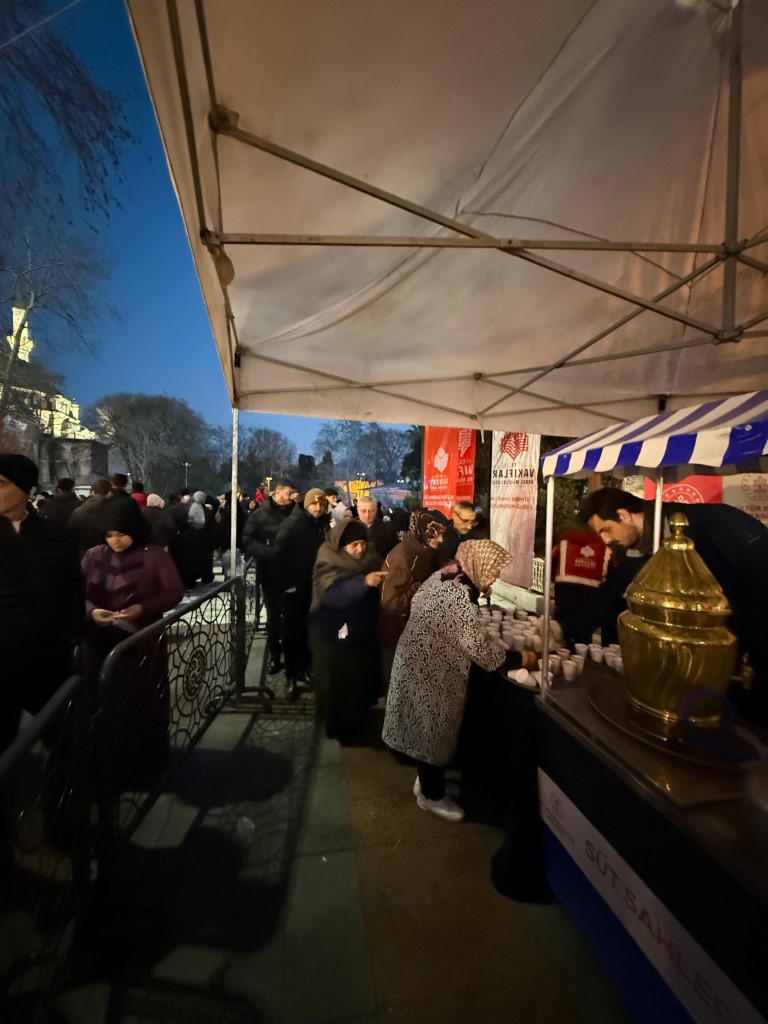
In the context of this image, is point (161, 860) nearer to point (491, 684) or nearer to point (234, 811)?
point (234, 811)

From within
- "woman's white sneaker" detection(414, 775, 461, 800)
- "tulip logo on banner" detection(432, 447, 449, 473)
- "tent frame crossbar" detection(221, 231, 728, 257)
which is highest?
"tent frame crossbar" detection(221, 231, 728, 257)

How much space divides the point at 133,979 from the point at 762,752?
2611 mm

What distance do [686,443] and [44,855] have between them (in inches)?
108

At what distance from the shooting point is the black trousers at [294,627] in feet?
14.9

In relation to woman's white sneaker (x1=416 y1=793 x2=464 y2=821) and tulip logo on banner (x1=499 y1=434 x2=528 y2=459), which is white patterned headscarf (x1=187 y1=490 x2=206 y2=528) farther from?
woman's white sneaker (x1=416 y1=793 x2=464 y2=821)

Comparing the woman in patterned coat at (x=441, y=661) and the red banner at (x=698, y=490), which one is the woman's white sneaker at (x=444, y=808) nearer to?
the woman in patterned coat at (x=441, y=661)

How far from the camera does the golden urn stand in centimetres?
141

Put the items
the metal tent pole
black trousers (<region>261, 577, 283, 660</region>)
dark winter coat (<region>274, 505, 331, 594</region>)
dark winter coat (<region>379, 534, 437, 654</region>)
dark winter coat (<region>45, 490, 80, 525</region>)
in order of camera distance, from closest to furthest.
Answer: the metal tent pole → dark winter coat (<region>379, 534, 437, 654</region>) → dark winter coat (<region>274, 505, 331, 594</region>) → black trousers (<region>261, 577, 283, 660</region>) → dark winter coat (<region>45, 490, 80, 525</region>)

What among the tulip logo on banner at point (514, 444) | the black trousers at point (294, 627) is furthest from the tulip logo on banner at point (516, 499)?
the black trousers at point (294, 627)

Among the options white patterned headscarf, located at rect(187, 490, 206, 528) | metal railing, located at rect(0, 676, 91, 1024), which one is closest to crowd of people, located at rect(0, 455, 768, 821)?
metal railing, located at rect(0, 676, 91, 1024)

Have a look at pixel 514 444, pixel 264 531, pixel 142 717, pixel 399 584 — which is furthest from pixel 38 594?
pixel 514 444

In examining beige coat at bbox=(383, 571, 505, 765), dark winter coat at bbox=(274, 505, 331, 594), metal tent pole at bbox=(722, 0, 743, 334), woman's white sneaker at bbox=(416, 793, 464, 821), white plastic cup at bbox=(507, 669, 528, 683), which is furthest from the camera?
dark winter coat at bbox=(274, 505, 331, 594)

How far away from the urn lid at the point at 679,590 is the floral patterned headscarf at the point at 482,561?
0.87 meters

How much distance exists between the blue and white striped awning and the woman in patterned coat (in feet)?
2.30
